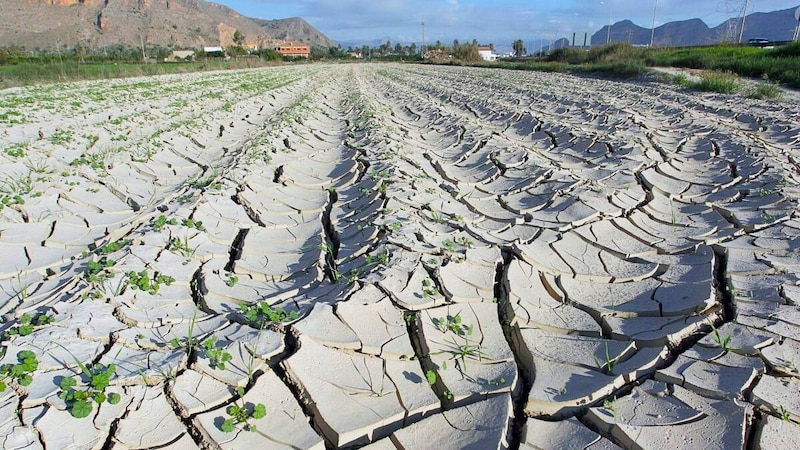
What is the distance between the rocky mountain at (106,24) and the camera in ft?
241

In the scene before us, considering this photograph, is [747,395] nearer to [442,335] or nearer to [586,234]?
[442,335]

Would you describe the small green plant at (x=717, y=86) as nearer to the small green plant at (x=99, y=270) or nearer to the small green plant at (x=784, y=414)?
the small green plant at (x=784, y=414)

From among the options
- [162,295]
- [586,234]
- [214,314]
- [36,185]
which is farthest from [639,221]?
[36,185]

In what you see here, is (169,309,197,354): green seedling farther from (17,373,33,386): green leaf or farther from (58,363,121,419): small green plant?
(17,373,33,386): green leaf

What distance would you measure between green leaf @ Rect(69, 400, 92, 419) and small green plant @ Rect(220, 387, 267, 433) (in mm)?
418

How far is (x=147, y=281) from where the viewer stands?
2506 mm

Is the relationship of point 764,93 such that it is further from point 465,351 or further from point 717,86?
point 465,351

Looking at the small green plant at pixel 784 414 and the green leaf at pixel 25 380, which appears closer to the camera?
the small green plant at pixel 784 414

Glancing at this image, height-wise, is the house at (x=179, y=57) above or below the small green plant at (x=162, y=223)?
above

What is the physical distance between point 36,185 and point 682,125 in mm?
7442

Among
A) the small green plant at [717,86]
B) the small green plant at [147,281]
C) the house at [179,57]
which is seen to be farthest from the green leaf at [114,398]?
the house at [179,57]

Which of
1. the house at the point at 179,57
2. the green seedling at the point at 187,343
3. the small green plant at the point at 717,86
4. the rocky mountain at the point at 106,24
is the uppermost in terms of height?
the rocky mountain at the point at 106,24

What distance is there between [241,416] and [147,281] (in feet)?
3.95

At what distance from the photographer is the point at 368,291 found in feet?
7.63
